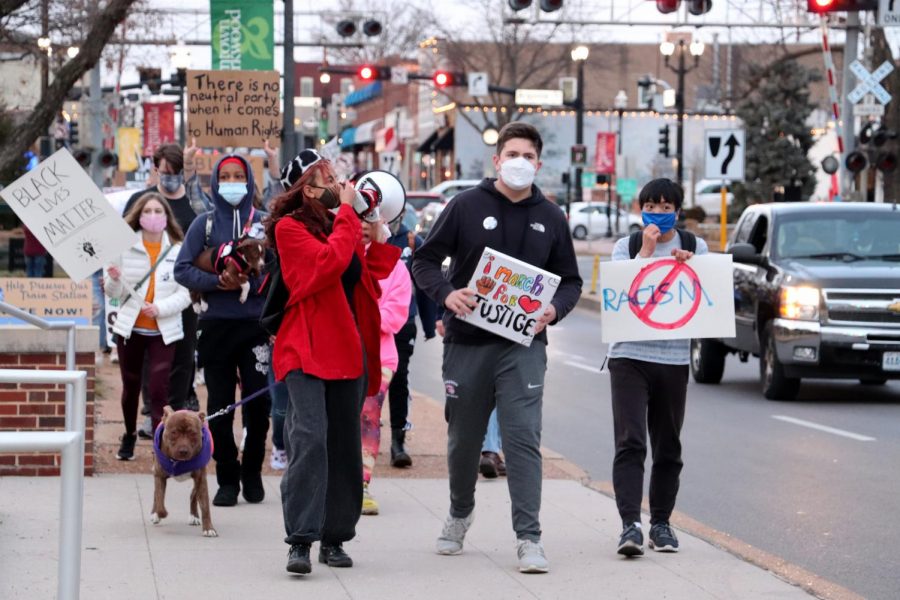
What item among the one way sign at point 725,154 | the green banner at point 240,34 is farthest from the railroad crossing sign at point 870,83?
the green banner at point 240,34

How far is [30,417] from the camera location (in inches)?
384

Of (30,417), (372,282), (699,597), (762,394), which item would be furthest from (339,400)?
(762,394)

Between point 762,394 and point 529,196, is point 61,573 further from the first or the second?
point 762,394

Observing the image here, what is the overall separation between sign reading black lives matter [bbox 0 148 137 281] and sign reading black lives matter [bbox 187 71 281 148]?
552 centimetres

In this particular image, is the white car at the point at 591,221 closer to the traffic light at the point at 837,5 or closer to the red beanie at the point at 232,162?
the traffic light at the point at 837,5

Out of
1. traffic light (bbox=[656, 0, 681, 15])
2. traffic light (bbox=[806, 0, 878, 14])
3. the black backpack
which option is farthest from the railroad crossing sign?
the black backpack

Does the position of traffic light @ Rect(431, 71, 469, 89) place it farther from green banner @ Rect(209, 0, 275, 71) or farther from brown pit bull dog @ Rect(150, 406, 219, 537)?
brown pit bull dog @ Rect(150, 406, 219, 537)

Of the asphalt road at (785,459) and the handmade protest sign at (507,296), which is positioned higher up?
the handmade protest sign at (507,296)

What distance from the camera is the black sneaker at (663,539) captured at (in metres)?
8.12

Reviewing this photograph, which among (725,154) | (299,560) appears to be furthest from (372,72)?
(299,560)

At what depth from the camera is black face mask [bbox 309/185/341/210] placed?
24.1ft

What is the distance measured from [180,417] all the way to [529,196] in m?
2.02

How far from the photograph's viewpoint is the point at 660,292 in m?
8.36

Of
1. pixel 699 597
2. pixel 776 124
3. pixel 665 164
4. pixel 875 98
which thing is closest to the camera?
pixel 699 597
